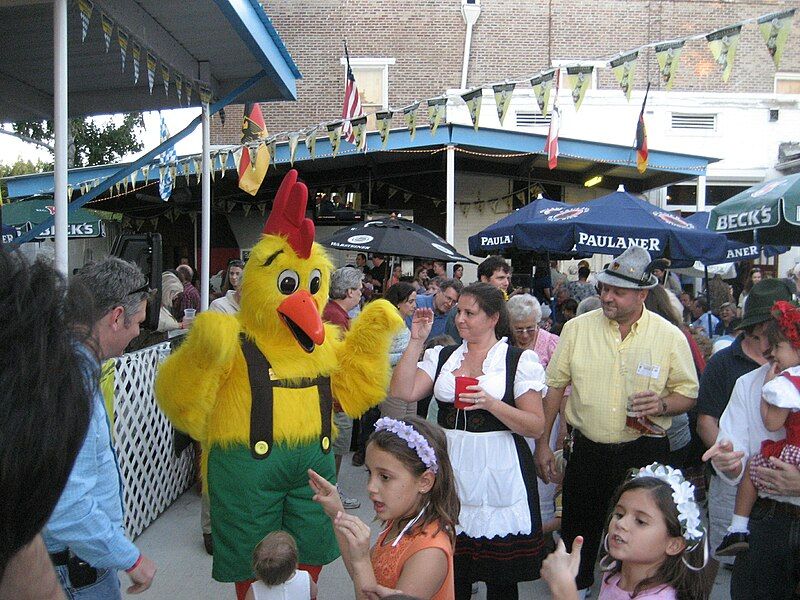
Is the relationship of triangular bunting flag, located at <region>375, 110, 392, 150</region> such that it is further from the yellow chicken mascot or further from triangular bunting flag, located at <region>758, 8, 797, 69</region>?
the yellow chicken mascot

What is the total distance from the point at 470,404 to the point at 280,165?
Result: 12015 millimetres

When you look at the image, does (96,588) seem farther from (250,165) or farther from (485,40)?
(485,40)

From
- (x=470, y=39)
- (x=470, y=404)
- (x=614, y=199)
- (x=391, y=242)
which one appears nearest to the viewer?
(x=470, y=404)

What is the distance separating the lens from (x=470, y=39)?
18.3 meters

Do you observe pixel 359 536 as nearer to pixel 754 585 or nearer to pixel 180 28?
pixel 754 585

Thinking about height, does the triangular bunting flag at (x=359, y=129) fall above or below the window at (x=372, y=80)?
below

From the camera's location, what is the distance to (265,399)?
3.24 metres

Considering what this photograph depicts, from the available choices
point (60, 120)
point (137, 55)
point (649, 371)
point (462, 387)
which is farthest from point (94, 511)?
point (137, 55)

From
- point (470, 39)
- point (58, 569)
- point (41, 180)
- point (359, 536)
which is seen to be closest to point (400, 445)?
point (359, 536)

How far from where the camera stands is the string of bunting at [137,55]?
4.20 meters

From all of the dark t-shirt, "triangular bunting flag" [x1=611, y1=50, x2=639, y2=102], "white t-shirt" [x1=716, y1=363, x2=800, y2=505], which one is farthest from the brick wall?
"white t-shirt" [x1=716, y1=363, x2=800, y2=505]

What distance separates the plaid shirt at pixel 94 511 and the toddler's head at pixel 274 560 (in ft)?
2.80

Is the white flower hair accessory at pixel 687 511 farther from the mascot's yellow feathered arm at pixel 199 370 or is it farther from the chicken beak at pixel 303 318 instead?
the mascot's yellow feathered arm at pixel 199 370

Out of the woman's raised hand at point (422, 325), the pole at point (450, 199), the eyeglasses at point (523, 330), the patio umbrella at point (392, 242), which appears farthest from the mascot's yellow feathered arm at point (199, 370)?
the pole at point (450, 199)
